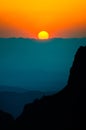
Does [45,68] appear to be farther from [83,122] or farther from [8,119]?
[83,122]

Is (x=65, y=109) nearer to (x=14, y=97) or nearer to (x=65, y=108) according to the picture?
(x=65, y=108)

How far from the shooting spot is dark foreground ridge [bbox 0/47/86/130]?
48.6 m

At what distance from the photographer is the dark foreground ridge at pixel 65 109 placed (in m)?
48.6

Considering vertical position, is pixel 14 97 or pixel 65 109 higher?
pixel 65 109

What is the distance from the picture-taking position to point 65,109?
53531 mm

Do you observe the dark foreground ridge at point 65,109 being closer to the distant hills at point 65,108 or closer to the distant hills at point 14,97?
the distant hills at point 65,108

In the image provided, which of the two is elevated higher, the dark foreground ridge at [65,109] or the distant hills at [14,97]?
the dark foreground ridge at [65,109]

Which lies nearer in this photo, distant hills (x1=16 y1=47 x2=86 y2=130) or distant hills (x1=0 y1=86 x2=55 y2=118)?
distant hills (x1=16 y1=47 x2=86 y2=130)

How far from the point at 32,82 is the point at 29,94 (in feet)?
20.4

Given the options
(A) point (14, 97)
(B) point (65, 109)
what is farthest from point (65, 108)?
(A) point (14, 97)

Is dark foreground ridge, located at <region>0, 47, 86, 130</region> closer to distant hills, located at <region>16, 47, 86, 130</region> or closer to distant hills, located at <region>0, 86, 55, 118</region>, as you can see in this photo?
distant hills, located at <region>16, 47, 86, 130</region>

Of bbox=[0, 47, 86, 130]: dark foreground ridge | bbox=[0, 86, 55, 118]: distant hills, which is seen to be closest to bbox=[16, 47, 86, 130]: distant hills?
bbox=[0, 47, 86, 130]: dark foreground ridge

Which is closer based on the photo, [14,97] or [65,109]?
[65,109]

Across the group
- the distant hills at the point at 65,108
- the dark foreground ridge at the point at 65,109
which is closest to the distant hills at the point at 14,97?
the dark foreground ridge at the point at 65,109
